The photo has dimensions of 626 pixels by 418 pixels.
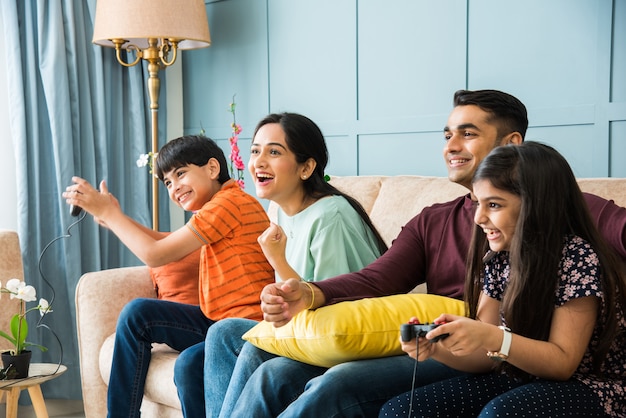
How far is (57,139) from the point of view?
136 inches

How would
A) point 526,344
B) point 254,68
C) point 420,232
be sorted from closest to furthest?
point 526,344 < point 420,232 < point 254,68

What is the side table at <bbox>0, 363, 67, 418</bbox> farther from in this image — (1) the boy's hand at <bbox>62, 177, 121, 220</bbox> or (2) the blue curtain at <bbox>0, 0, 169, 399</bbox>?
(1) the boy's hand at <bbox>62, 177, 121, 220</bbox>

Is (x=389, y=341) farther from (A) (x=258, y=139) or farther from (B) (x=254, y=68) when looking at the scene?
(B) (x=254, y=68)

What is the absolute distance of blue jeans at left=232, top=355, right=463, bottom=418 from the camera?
5.41 ft

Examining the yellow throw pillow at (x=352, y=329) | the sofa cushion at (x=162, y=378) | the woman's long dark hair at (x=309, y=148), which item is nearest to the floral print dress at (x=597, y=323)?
the yellow throw pillow at (x=352, y=329)

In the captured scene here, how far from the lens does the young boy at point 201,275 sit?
7.93ft

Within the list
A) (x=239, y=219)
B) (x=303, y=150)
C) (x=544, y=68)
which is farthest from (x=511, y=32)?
(x=239, y=219)

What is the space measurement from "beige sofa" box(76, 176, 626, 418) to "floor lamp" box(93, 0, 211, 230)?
0.79 metres

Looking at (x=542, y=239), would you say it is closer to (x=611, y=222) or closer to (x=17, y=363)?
(x=611, y=222)

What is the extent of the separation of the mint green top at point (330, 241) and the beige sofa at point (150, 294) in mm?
319

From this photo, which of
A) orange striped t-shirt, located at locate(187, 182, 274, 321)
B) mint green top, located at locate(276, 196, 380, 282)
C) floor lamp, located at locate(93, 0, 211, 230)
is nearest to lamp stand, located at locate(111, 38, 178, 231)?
floor lamp, located at locate(93, 0, 211, 230)

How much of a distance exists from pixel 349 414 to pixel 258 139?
3.08ft

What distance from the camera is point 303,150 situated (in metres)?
2.30

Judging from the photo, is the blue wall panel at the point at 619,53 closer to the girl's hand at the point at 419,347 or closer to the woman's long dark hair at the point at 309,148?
the woman's long dark hair at the point at 309,148
